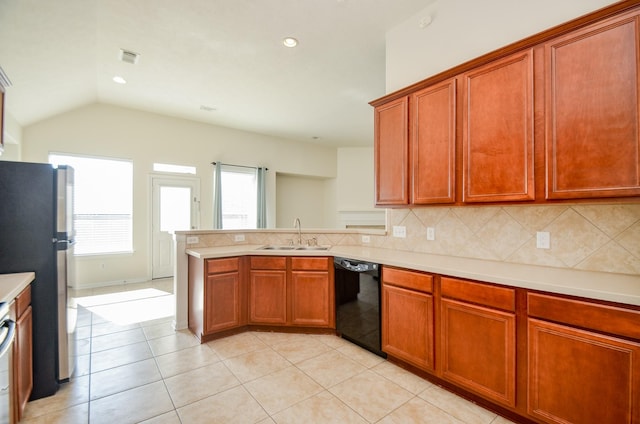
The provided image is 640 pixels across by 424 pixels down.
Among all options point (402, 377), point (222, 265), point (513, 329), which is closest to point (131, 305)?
point (222, 265)

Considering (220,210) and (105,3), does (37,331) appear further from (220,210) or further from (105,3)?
(220,210)

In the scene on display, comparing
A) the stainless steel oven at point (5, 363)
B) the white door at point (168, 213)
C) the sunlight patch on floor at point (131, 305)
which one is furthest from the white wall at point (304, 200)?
the stainless steel oven at point (5, 363)

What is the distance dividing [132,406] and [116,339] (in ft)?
4.48

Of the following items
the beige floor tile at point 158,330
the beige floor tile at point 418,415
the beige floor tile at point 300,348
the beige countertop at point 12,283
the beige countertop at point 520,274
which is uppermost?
the beige countertop at point 520,274

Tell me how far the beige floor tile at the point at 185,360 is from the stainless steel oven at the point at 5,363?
97 centimetres

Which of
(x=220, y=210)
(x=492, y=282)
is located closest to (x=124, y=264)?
(x=220, y=210)

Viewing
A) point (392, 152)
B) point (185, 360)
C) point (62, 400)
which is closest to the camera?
point (62, 400)

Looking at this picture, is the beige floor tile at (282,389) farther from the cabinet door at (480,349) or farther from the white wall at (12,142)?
the white wall at (12,142)

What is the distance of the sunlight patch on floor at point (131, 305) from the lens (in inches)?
143

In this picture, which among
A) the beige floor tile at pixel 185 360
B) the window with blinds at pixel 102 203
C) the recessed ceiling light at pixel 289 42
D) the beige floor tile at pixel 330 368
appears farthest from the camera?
the window with blinds at pixel 102 203

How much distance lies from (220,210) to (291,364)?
433cm

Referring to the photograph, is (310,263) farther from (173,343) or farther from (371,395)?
(173,343)

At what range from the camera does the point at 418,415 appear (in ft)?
6.05

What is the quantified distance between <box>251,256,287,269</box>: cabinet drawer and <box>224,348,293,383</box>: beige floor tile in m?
0.83
